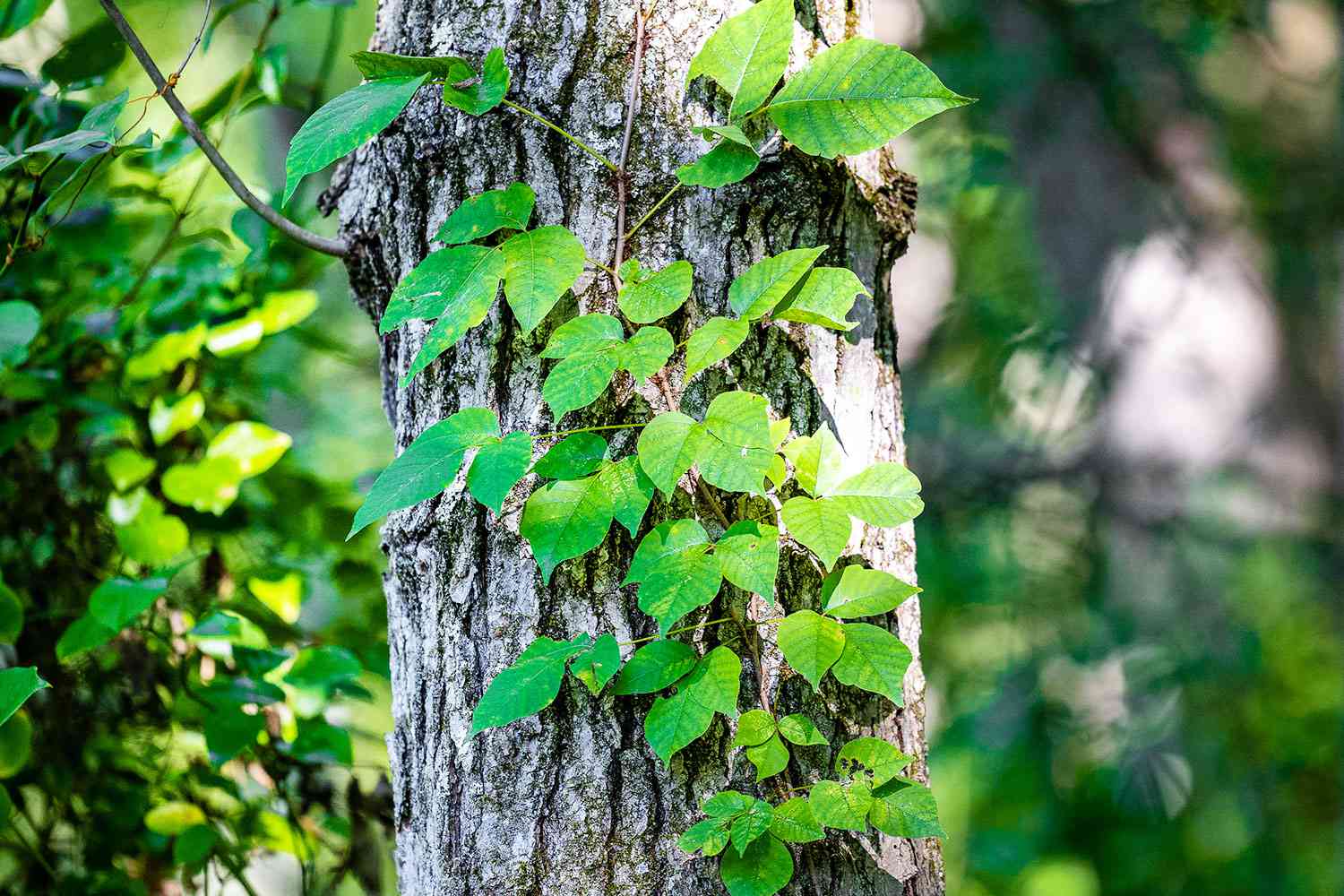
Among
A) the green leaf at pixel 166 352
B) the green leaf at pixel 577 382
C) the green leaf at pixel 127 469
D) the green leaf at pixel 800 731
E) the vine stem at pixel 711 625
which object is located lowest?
the green leaf at pixel 800 731

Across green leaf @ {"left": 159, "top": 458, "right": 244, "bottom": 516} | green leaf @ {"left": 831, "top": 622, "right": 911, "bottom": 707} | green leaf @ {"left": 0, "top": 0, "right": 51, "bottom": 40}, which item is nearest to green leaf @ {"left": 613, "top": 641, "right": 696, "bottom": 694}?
green leaf @ {"left": 831, "top": 622, "right": 911, "bottom": 707}

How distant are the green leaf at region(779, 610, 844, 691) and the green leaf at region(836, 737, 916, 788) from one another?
8 cm

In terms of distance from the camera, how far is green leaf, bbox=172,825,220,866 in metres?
1.20

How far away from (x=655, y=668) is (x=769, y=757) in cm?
11

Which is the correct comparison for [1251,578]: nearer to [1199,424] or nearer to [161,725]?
[1199,424]

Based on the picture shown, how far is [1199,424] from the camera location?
283 centimetres

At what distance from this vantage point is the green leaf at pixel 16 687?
703 mm

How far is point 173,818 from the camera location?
48.8 inches

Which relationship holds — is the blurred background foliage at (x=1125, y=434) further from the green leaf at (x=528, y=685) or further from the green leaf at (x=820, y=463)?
the green leaf at (x=820, y=463)

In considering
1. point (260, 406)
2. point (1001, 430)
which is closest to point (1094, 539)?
point (1001, 430)

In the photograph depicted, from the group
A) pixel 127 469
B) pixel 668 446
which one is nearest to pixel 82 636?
pixel 127 469

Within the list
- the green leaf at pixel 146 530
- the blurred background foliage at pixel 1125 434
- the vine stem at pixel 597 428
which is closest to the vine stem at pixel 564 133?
the vine stem at pixel 597 428

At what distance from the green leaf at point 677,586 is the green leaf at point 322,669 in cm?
64

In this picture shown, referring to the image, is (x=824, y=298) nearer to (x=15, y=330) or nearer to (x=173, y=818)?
(x=15, y=330)
